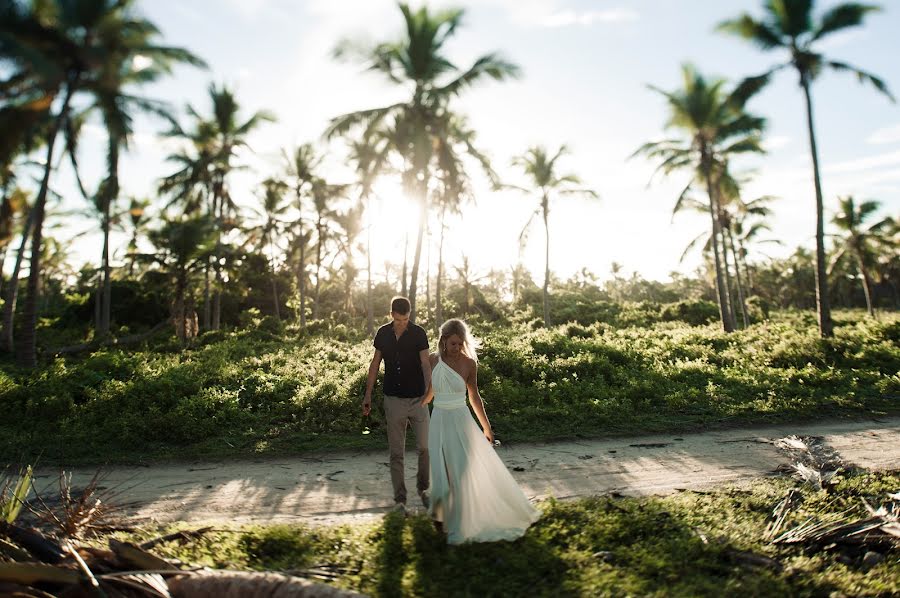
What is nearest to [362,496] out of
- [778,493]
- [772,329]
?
[778,493]

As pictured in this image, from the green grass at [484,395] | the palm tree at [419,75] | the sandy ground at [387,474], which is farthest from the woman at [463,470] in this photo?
the palm tree at [419,75]

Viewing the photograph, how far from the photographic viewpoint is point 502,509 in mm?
4344

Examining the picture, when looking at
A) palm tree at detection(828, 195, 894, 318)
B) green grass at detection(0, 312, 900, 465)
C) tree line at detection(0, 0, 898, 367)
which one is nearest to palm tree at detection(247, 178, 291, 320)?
tree line at detection(0, 0, 898, 367)

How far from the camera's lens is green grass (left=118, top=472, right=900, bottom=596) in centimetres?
341

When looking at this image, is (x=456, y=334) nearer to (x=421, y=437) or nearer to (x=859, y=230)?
(x=421, y=437)

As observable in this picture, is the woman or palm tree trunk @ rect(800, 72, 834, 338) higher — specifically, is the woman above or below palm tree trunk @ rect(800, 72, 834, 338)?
below

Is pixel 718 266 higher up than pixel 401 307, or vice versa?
pixel 718 266

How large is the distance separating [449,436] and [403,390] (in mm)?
853

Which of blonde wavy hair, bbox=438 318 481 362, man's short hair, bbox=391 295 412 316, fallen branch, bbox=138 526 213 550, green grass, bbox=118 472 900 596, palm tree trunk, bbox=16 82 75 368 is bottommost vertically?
green grass, bbox=118 472 900 596

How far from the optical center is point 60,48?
15195 millimetres

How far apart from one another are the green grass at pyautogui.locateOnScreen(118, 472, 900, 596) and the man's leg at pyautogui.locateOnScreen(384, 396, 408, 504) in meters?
0.60

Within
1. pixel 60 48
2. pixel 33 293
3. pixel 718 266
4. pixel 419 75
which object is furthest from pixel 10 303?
pixel 718 266

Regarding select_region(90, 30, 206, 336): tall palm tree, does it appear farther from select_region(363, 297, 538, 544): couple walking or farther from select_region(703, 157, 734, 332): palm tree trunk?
select_region(703, 157, 734, 332): palm tree trunk

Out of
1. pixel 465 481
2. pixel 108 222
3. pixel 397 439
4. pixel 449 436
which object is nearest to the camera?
pixel 465 481
